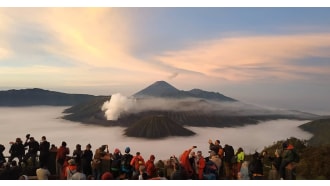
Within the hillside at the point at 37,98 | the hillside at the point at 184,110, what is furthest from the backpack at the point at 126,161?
the hillside at the point at 37,98

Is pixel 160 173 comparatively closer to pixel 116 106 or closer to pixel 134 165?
pixel 134 165

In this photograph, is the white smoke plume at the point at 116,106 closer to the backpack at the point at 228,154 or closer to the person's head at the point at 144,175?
the backpack at the point at 228,154

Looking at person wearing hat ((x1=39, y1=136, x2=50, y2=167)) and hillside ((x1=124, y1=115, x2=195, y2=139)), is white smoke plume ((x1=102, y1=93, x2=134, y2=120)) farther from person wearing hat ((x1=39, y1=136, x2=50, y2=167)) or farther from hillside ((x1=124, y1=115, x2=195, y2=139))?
person wearing hat ((x1=39, y1=136, x2=50, y2=167))

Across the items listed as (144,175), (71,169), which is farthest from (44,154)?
(144,175)
